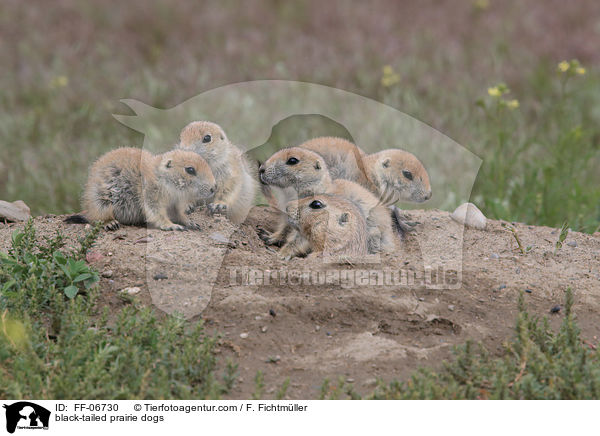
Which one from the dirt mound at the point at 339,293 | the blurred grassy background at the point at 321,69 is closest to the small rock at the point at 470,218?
the dirt mound at the point at 339,293

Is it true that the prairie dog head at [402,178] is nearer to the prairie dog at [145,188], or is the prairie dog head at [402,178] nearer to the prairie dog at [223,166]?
the prairie dog at [223,166]

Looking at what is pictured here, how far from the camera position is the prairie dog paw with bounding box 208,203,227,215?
5711mm

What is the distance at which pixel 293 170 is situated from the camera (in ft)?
17.3

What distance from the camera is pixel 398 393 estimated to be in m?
3.55

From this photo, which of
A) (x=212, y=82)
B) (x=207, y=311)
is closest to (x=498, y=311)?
(x=207, y=311)

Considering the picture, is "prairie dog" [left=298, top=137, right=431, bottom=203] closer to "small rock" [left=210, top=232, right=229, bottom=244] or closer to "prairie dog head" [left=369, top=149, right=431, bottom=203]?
"prairie dog head" [left=369, top=149, right=431, bottom=203]

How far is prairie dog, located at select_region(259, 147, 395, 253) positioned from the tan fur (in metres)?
0.48

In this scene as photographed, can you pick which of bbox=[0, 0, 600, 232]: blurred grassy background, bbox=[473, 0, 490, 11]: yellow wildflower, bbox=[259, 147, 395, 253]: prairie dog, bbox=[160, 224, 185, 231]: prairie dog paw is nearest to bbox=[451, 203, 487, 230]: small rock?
bbox=[259, 147, 395, 253]: prairie dog

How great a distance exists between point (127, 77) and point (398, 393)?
898cm

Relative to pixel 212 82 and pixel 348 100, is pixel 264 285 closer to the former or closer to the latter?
pixel 348 100

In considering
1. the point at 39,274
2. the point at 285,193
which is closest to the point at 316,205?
the point at 285,193

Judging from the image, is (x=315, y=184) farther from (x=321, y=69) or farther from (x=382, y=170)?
(x=321, y=69)

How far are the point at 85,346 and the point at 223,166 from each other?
8.13 feet
